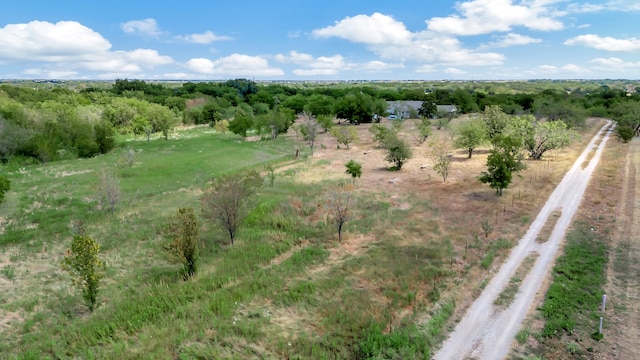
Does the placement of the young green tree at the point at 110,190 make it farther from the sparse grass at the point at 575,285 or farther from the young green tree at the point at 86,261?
the sparse grass at the point at 575,285

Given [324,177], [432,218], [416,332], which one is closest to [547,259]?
[432,218]

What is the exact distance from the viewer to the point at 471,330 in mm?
14227

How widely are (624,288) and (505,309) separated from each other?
21.9 feet

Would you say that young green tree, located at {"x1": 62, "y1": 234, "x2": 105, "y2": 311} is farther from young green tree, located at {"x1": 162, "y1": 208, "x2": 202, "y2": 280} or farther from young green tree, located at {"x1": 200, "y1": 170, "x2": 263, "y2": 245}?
young green tree, located at {"x1": 200, "y1": 170, "x2": 263, "y2": 245}

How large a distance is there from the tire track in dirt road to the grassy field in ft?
16.6

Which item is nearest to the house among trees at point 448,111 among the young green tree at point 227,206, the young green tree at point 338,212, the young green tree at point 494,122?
the young green tree at point 494,122

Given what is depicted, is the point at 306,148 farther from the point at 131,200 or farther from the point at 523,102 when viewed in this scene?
the point at 523,102

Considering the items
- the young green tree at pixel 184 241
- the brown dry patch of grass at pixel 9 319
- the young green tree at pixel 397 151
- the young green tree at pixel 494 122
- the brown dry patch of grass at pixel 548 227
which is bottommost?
the brown dry patch of grass at pixel 9 319

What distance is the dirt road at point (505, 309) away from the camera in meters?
13.2

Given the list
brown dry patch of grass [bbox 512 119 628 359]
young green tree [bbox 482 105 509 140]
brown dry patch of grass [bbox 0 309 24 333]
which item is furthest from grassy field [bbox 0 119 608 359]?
young green tree [bbox 482 105 509 140]

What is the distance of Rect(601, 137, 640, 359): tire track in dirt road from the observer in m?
13.3

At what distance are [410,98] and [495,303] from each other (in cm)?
11615

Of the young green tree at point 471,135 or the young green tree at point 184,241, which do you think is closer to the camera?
the young green tree at point 184,241

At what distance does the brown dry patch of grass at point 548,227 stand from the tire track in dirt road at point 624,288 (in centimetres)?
337
